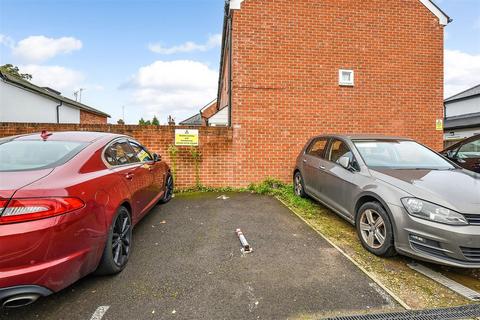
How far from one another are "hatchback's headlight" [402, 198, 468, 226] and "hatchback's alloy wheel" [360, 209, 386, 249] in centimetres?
38

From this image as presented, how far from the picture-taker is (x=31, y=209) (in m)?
1.90

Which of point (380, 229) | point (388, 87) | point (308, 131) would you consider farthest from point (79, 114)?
point (380, 229)

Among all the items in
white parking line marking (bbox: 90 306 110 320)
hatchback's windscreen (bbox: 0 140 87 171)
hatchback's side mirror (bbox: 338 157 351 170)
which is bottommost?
white parking line marking (bbox: 90 306 110 320)

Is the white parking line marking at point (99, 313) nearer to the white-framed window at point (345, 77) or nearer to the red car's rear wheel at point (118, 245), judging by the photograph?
the red car's rear wheel at point (118, 245)

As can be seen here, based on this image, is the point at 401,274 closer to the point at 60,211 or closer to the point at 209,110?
the point at 60,211

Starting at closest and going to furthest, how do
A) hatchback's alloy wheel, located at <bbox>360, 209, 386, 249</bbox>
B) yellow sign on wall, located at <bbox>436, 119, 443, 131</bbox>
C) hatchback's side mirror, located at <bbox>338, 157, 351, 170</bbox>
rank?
hatchback's alloy wheel, located at <bbox>360, 209, 386, 249</bbox> < hatchback's side mirror, located at <bbox>338, 157, 351, 170</bbox> < yellow sign on wall, located at <bbox>436, 119, 443, 131</bbox>

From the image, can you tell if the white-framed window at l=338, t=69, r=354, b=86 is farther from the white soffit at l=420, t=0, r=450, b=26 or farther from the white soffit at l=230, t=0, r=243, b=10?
→ the white soffit at l=230, t=0, r=243, b=10

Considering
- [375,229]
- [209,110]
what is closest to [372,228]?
[375,229]

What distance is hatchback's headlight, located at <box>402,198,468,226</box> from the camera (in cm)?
265

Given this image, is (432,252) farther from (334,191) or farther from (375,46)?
(375,46)

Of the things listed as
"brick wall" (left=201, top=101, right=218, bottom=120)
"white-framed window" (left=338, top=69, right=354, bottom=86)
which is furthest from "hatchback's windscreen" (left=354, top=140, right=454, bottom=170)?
"brick wall" (left=201, top=101, right=218, bottom=120)

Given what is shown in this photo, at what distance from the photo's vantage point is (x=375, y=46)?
24.0 ft

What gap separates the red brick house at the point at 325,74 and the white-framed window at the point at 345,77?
0.09ft

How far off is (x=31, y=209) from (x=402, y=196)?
3447mm
